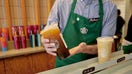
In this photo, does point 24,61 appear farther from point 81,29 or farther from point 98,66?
point 98,66

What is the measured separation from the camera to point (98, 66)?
77 centimetres

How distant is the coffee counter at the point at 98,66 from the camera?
723 mm

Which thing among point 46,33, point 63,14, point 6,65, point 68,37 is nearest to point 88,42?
point 68,37

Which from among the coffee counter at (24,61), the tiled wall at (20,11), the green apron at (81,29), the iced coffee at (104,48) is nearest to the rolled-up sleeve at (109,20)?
the green apron at (81,29)

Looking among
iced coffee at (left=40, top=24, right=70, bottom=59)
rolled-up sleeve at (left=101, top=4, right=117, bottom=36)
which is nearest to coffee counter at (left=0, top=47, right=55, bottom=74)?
rolled-up sleeve at (left=101, top=4, right=117, bottom=36)

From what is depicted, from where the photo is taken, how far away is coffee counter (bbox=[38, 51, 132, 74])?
72 cm

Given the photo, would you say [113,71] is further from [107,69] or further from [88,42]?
[88,42]

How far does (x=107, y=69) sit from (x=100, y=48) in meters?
0.10

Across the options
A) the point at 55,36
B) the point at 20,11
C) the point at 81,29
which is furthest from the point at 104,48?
the point at 20,11

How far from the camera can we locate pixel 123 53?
0.97 meters

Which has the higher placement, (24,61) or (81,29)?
(81,29)

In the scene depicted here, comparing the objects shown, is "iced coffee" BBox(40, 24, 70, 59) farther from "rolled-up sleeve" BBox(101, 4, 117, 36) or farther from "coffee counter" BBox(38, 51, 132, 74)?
"rolled-up sleeve" BBox(101, 4, 117, 36)

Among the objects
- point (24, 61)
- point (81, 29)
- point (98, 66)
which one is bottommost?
point (24, 61)

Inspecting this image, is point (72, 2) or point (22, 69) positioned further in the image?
point (22, 69)
